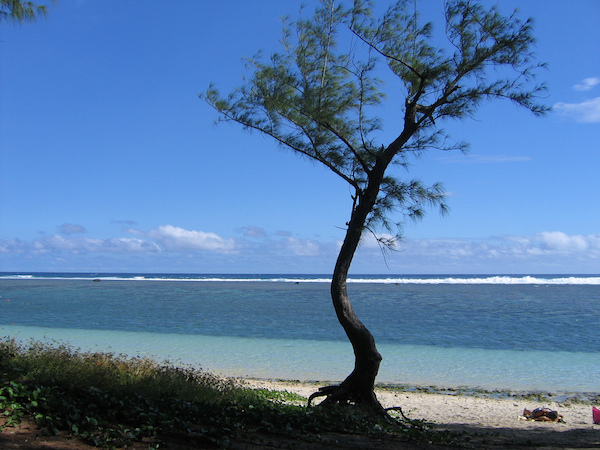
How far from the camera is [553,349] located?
62.2ft

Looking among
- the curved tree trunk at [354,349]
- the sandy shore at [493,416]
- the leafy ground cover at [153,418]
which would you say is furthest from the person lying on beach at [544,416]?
the curved tree trunk at [354,349]

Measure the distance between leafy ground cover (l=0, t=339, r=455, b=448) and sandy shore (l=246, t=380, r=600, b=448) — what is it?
1362mm

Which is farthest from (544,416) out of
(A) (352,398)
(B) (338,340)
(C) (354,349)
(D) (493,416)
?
(B) (338,340)

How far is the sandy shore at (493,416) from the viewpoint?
295 inches

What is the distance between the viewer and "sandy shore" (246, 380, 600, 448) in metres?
7.49

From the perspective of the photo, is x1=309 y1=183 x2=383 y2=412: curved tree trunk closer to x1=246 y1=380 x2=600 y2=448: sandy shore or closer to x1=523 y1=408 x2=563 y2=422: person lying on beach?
x1=246 y1=380 x2=600 y2=448: sandy shore

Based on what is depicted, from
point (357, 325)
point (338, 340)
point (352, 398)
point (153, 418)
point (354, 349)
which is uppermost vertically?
point (357, 325)

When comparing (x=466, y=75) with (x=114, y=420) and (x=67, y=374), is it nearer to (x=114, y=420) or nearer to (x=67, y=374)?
(x=114, y=420)

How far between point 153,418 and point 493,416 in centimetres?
720

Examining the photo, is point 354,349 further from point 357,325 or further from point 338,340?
point 338,340

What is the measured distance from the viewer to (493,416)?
9828mm

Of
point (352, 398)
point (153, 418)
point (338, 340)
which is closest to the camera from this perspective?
point (153, 418)

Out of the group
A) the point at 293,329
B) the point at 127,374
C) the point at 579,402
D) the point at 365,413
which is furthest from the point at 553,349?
the point at 127,374

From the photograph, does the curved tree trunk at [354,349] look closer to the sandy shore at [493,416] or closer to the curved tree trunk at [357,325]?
the curved tree trunk at [357,325]
